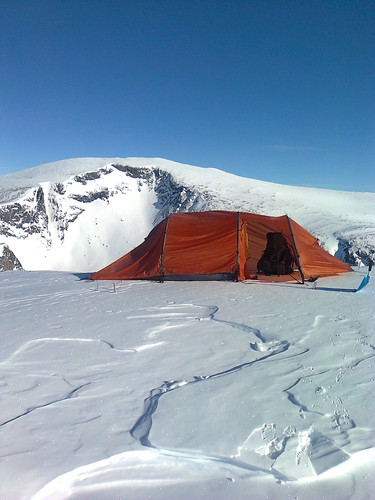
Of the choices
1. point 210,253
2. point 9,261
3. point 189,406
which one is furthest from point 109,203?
point 189,406

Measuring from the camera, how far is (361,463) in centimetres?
228

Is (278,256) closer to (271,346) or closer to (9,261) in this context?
(271,346)

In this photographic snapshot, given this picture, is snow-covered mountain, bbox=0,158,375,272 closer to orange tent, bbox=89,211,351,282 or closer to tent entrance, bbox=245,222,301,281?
tent entrance, bbox=245,222,301,281

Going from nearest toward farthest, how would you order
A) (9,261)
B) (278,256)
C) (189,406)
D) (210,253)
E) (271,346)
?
(189,406)
(271,346)
(210,253)
(278,256)
(9,261)

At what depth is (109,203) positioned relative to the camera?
113688 millimetres

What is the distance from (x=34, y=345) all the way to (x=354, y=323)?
433 centimetres

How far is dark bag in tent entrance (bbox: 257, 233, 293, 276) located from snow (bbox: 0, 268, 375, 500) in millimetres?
4037

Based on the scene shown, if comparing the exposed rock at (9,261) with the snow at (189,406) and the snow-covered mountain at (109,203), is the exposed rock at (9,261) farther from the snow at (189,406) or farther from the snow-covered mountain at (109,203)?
the snow at (189,406)

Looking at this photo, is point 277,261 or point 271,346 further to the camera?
point 277,261

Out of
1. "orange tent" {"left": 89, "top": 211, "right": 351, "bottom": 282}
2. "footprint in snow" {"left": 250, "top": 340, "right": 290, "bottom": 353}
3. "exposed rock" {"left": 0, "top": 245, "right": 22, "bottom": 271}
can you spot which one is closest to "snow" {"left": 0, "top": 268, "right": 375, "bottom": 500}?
"footprint in snow" {"left": 250, "top": 340, "right": 290, "bottom": 353}

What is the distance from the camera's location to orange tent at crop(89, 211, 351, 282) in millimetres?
9266

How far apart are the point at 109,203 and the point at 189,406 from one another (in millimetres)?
114279

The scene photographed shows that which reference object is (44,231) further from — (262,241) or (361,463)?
(361,463)

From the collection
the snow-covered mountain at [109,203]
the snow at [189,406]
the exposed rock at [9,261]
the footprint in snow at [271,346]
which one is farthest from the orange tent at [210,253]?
the exposed rock at [9,261]
